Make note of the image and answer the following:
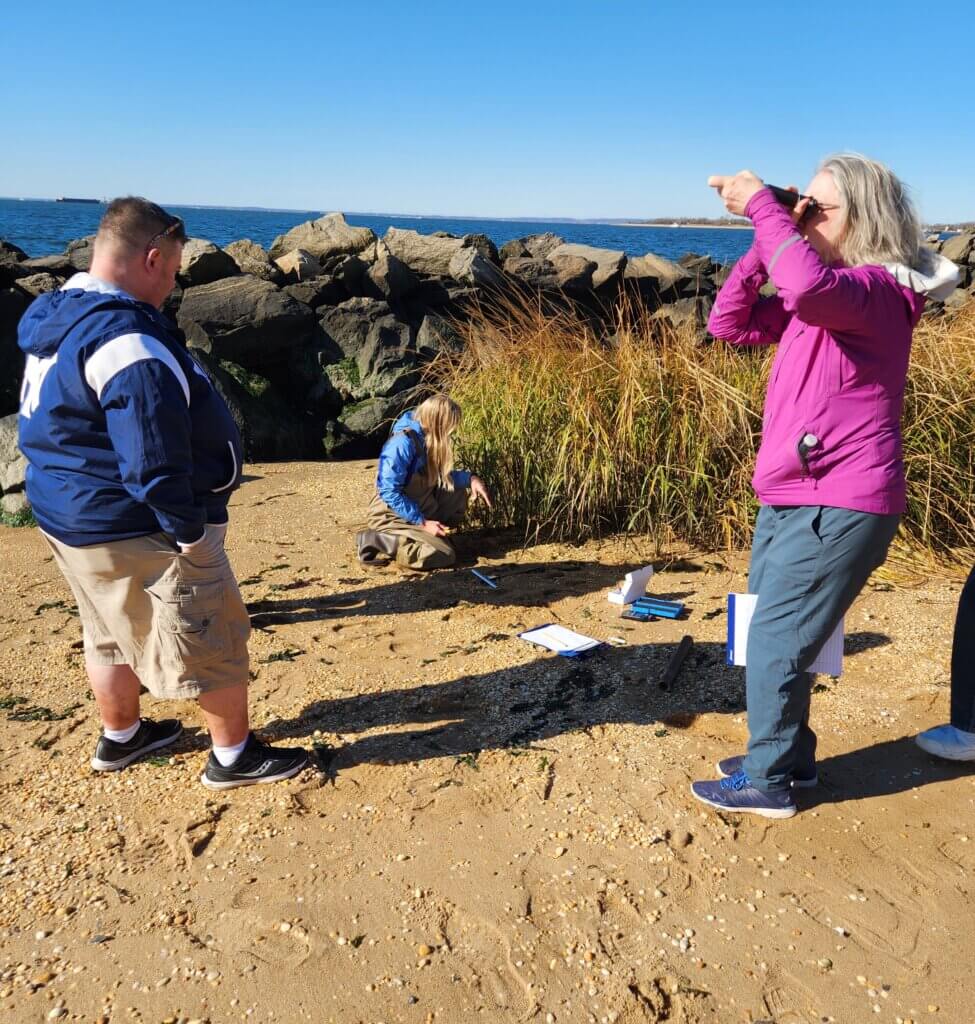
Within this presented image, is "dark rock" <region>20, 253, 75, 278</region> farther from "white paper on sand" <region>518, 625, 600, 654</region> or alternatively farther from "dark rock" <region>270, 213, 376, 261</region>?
"white paper on sand" <region>518, 625, 600, 654</region>

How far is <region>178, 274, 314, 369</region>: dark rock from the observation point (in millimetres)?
11055

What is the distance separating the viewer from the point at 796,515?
2.53m

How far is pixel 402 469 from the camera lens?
17.9 feet

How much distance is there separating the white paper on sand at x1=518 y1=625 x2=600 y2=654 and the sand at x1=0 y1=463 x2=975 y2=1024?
8 cm

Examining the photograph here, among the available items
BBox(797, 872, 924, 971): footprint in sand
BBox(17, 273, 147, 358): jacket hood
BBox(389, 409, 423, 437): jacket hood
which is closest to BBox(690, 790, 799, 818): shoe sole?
BBox(797, 872, 924, 971): footprint in sand

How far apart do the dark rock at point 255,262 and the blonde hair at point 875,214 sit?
36.4 feet

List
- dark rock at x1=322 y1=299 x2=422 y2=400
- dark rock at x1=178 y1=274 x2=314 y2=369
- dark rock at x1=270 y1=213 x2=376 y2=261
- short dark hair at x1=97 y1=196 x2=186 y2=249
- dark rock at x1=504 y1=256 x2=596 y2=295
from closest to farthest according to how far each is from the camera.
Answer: short dark hair at x1=97 y1=196 x2=186 y2=249 → dark rock at x1=178 y1=274 x2=314 y2=369 → dark rock at x1=322 y1=299 x2=422 y2=400 → dark rock at x1=270 y1=213 x2=376 y2=261 → dark rock at x1=504 y1=256 x2=596 y2=295

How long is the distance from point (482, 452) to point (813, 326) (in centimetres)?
396

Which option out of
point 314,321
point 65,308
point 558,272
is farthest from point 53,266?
point 65,308

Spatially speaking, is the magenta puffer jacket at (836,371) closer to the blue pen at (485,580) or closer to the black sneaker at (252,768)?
the black sneaker at (252,768)

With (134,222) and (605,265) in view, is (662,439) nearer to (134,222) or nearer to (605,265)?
(134,222)

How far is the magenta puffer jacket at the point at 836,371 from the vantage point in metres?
2.22

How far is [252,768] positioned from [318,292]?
10.6 metres

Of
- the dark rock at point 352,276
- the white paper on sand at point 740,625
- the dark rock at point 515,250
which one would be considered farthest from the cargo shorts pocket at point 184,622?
the dark rock at point 515,250
